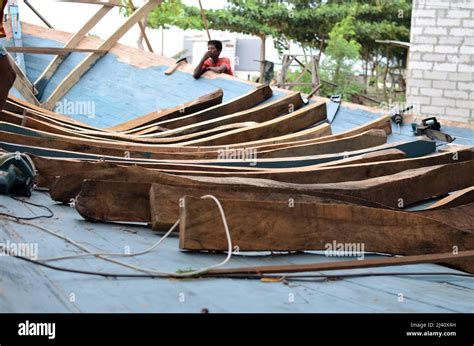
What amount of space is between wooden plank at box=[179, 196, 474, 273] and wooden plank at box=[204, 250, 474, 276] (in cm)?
19

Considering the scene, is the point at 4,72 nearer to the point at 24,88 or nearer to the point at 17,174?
the point at 17,174

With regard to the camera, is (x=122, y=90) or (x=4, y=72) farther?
(x=122, y=90)

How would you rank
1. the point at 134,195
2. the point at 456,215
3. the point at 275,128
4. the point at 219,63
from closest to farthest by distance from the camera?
1. the point at 134,195
2. the point at 456,215
3. the point at 275,128
4. the point at 219,63

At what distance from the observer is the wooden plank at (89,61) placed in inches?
407

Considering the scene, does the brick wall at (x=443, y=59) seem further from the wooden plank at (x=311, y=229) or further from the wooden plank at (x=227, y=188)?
the wooden plank at (x=311, y=229)

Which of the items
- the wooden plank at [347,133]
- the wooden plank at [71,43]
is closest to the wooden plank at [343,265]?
the wooden plank at [347,133]

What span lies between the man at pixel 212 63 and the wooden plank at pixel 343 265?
648 cm

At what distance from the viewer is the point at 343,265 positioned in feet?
10.1

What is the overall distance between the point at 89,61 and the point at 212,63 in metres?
1.94

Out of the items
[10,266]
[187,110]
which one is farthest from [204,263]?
[187,110]

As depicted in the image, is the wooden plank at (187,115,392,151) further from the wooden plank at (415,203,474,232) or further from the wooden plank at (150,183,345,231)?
the wooden plank at (150,183,345,231)

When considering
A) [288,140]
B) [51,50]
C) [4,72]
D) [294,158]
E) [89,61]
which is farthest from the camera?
[89,61]

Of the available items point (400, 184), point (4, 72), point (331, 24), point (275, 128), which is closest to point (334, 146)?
point (275, 128)

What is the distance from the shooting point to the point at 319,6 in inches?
1211
